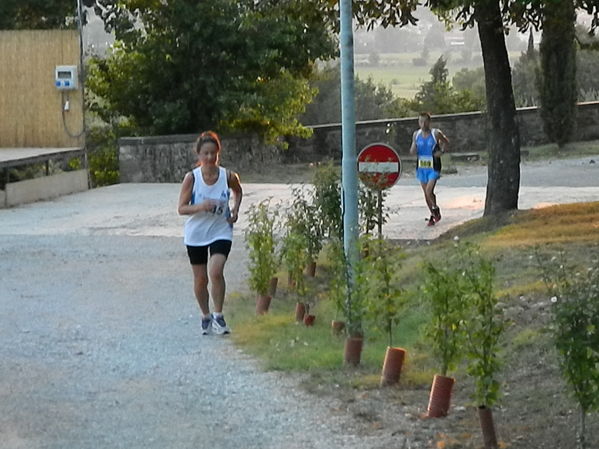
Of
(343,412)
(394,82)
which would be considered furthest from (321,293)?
(394,82)

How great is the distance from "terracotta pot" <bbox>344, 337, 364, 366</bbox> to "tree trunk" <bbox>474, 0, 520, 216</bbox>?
8.48m

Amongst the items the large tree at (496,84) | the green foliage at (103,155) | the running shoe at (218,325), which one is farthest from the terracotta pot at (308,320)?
the green foliage at (103,155)

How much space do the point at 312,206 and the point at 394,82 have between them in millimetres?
37365

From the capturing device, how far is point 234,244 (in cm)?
1817

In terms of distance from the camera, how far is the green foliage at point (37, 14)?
31.1 metres

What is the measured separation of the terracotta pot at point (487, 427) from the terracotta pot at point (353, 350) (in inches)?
97.7

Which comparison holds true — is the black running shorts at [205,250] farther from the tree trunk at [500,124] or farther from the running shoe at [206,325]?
the tree trunk at [500,124]

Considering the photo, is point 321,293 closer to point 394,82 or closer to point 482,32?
point 482,32

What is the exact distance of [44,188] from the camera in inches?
1002

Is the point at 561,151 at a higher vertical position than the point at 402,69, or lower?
lower

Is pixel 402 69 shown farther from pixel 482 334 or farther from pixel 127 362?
pixel 482 334

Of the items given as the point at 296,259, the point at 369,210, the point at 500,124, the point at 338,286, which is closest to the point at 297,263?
the point at 296,259

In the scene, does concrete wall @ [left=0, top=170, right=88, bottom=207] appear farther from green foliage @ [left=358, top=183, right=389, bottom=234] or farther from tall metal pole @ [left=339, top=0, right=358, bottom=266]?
tall metal pole @ [left=339, top=0, right=358, bottom=266]

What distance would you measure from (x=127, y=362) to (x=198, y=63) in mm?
20162
